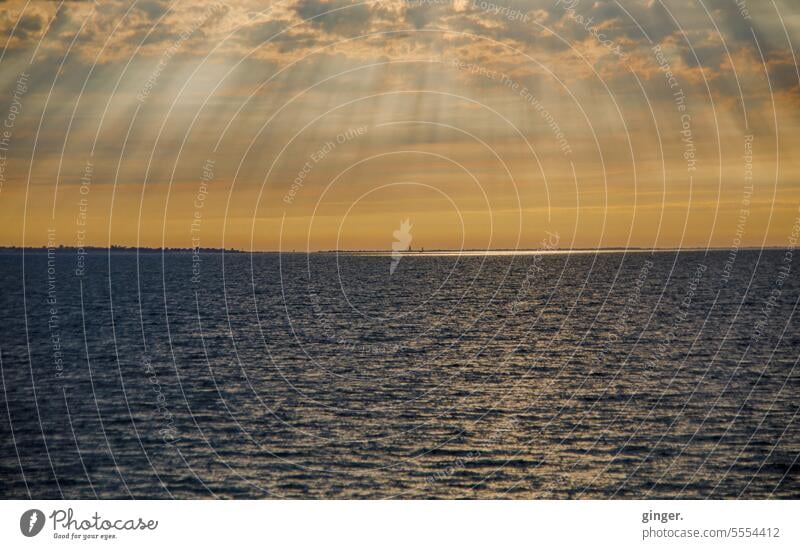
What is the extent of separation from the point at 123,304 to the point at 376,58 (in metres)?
96.3

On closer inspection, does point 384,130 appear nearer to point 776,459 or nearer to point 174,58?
point 174,58

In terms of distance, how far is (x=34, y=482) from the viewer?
5581 cm

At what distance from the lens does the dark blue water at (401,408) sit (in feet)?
183

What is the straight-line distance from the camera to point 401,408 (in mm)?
74500

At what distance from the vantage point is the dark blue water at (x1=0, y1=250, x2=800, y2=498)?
183ft

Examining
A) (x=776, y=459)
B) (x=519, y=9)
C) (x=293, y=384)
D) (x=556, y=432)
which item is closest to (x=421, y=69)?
(x=519, y=9)
